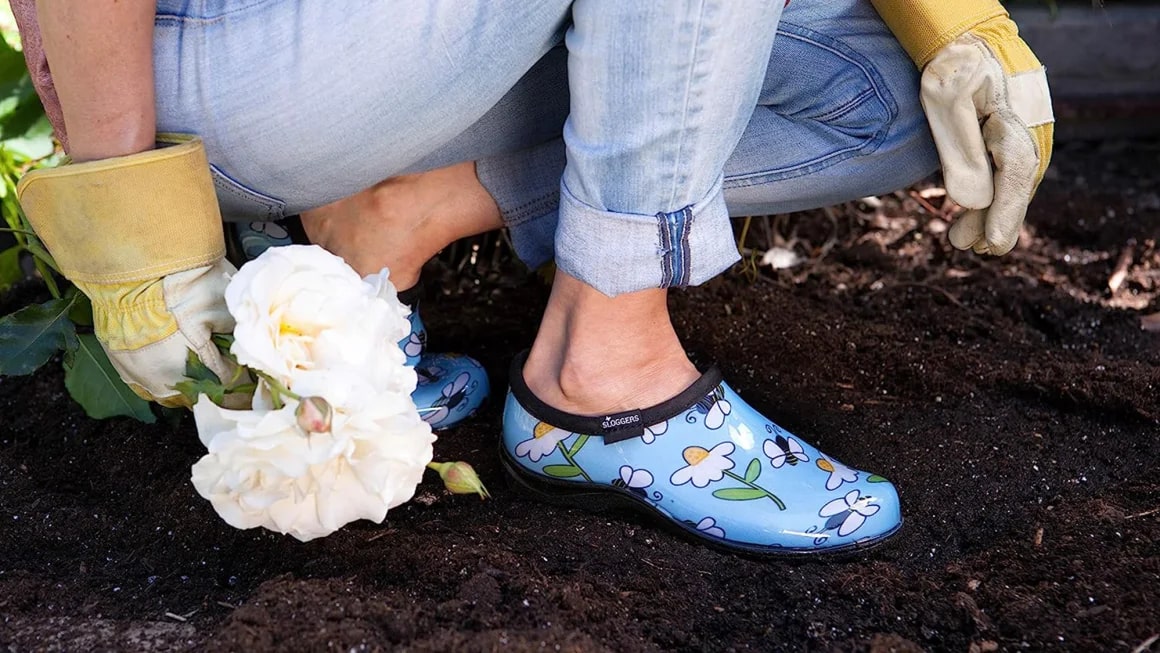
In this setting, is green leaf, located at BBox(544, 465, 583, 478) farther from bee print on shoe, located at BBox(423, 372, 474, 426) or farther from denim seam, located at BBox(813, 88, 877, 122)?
denim seam, located at BBox(813, 88, 877, 122)

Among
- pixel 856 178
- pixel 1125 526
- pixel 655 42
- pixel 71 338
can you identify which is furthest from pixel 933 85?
pixel 71 338

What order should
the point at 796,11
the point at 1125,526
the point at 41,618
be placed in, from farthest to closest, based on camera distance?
the point at 796,11 → the point at 1125,526 → the point at 41,618

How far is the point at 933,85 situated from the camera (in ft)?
3.76

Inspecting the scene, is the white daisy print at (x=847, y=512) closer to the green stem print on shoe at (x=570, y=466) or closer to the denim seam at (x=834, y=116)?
the green stem print on shoe at (x=570, y=466)

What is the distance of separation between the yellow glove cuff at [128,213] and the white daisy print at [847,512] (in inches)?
26.4

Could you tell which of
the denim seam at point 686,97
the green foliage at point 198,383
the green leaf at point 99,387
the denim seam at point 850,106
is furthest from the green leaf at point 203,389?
the denim seam at point 850,106

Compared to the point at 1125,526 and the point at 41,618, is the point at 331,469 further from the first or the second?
the point at 1125,526

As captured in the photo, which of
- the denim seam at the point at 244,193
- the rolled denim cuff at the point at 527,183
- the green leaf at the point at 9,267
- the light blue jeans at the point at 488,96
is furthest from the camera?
the green leaf at the point at 9,267

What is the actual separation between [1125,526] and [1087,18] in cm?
161

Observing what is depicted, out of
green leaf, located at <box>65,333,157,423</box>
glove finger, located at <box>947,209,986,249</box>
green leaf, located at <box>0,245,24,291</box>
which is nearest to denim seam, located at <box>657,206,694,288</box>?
glove finger, located at <box>947,209,986,249</box>

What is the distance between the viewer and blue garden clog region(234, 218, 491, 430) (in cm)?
135

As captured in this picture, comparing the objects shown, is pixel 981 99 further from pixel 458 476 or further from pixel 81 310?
pixel 81 310

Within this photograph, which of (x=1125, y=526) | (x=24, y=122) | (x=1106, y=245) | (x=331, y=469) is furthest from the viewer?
(x=1106, y=245)

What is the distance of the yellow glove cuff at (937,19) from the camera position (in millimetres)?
1132
